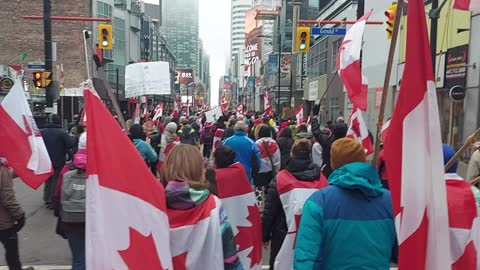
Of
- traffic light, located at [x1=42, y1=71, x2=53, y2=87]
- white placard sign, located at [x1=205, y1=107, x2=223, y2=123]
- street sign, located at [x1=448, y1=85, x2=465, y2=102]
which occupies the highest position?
traffic light, located at [x1=42, y1=71, x2=53, y2=87]

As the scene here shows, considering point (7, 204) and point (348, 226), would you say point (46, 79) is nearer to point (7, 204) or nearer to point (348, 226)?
point (7, 204)

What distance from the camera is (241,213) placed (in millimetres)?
5340

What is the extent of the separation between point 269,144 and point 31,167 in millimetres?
3746

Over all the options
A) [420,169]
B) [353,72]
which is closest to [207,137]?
[353,72]

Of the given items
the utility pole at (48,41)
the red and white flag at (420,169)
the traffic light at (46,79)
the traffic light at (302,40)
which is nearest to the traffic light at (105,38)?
the utility pole at (48,41)

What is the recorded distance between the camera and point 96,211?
9.25 ft

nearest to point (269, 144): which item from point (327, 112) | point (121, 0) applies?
point (327, 112)

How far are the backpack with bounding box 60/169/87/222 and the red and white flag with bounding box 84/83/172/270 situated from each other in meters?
1.94

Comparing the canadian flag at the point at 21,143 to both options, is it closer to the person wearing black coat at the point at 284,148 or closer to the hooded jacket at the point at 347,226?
the hooded jacket at the point at 347,226

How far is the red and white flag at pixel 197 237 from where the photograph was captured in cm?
310

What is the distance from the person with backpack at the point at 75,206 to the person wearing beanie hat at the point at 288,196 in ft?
5.49

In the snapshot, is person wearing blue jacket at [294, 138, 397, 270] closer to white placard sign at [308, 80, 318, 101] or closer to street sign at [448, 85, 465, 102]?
street sign at [448, 85, 465, 102]

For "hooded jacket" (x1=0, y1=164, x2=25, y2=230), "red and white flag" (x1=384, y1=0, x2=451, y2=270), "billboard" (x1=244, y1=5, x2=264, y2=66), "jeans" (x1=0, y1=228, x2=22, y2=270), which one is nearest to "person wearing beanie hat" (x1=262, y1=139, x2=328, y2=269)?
"red and white flag" (x1=384, y1=0, x2=451, y2=270)

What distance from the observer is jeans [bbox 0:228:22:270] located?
523 cm
